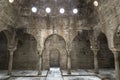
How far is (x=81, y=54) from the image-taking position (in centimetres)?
1884

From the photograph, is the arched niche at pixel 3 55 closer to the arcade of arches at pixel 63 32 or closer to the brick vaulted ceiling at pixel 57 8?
the arcade of arches at pixel 63 32

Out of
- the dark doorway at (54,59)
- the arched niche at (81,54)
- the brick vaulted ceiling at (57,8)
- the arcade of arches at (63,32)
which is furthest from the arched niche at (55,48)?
the brick vaulted ceiling at (57,8)

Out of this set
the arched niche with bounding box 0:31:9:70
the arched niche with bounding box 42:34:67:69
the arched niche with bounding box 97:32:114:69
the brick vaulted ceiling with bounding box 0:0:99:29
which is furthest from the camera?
the arched niche with bounding box 97:32:114:69

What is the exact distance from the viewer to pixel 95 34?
1420 cm

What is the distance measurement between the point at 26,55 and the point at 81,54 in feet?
25.2

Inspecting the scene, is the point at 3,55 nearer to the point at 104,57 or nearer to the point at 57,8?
the point at 57,8

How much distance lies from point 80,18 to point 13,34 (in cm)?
744

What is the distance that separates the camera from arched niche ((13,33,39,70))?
18172 mm

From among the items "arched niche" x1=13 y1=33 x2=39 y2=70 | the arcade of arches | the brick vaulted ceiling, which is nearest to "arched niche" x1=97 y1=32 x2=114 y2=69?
the arcade of arches

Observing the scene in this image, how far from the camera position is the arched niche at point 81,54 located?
60.8 feet

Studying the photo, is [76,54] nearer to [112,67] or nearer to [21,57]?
[112,67]

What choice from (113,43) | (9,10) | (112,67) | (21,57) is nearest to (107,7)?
(113,43)

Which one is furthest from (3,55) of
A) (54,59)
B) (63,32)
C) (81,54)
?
(81,54)

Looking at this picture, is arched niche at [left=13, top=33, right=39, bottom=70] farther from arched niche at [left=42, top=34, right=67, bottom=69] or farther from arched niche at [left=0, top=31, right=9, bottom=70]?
arched niche at [left=42, top=34, right=67, bottom=69]
